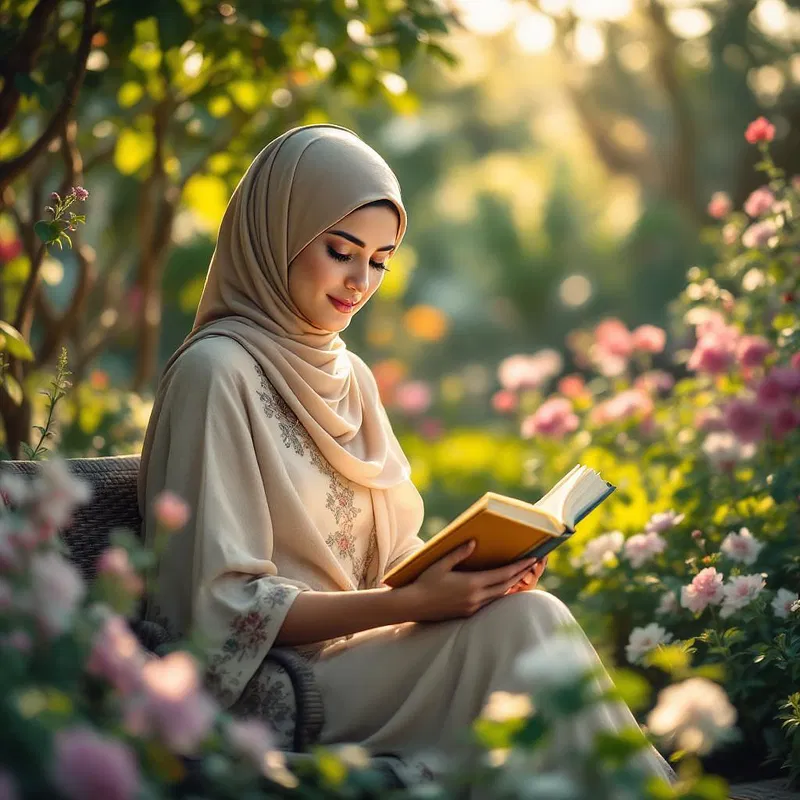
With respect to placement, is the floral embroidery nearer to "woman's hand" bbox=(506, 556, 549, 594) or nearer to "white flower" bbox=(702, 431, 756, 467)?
"woman's hand" bbox=(506, 556, 549, 594)

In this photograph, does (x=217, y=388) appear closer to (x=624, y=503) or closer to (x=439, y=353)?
(x=624, y=503)

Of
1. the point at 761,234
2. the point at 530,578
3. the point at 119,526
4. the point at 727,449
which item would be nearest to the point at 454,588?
the point at 530,578

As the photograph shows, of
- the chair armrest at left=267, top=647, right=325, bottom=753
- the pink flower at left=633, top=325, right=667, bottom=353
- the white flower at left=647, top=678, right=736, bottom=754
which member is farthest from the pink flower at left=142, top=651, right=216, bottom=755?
the pink flower at left=633, top=325, right=667, bottom=353

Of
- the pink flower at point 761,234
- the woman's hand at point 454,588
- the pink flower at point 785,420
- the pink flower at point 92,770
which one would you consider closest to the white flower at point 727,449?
the pink flower at point 785,420

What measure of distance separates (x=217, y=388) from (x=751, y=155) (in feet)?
20.0

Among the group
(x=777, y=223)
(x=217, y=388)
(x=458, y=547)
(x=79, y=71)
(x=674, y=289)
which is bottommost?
(x=674, y=289)

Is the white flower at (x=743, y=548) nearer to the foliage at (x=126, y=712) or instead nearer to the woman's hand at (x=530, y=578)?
the woman's hand at (x=530, y=578)

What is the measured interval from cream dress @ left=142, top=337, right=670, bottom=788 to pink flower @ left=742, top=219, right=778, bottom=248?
181 cm

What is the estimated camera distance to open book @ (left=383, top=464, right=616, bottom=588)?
6.02 ft

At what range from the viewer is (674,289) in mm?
16531

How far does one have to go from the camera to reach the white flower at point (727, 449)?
3482mm

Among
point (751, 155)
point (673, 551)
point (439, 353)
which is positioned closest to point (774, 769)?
point (673, 551)

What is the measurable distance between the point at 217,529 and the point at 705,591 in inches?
44.7

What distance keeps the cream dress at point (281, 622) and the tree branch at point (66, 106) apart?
3.25ft
